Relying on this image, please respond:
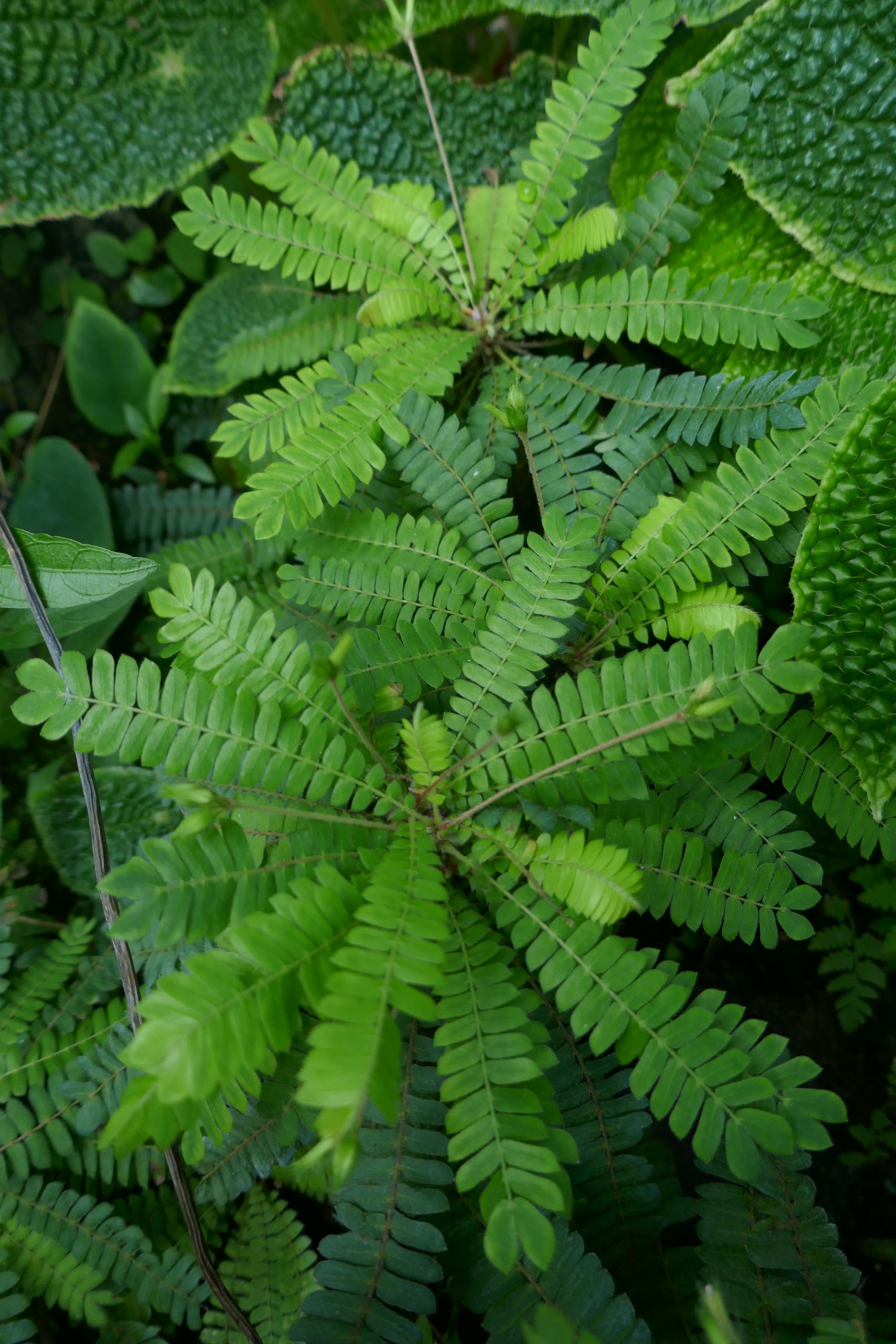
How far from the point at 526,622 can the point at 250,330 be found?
3.66 ft

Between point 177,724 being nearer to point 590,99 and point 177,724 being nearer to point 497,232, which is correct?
point 497,232

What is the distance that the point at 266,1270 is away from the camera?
A: 123 centimetres

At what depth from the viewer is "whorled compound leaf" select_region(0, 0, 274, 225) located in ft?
5.40

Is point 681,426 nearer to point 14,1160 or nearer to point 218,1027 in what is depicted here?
point 218,1027

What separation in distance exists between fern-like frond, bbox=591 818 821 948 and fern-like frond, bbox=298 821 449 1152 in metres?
0.34

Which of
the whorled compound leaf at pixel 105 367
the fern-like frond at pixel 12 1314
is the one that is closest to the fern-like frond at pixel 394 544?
the whorled compound leaf at pixel 105 367

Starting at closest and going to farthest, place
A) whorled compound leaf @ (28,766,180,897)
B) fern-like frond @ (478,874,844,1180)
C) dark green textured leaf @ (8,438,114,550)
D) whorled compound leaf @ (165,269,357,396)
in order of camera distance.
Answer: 1. fern-like frond @ (478,874,844,1180)
2. whorled compound leaf @ (28,766,180,897)
3. whorled compound leaf @ (165,269,357,396)
4. dark green textured leaf @ (8,438,114,550)

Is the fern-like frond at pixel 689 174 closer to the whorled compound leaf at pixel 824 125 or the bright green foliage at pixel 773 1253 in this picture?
the whorled compound leaf at pixel 824 125

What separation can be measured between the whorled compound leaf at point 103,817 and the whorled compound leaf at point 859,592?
1.21 metres

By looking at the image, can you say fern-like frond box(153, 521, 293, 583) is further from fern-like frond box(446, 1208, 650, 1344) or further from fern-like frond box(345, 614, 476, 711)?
fern-like frond box(446, 1208, 650, 1344)

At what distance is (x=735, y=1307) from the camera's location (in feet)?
3.24

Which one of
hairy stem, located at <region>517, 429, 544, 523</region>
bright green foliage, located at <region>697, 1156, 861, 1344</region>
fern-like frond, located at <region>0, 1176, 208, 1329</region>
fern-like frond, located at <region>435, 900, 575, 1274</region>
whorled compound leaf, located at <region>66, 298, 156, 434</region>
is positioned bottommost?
fern-like frond, located at <region>0, 1176, 208, 1329</region>

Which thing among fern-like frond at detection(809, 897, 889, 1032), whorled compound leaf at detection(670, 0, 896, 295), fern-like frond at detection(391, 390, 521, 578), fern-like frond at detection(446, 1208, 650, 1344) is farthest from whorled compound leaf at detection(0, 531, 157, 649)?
fern-like frond at detection(809, 897, 889, 1032)

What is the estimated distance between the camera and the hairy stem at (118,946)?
112 cm
